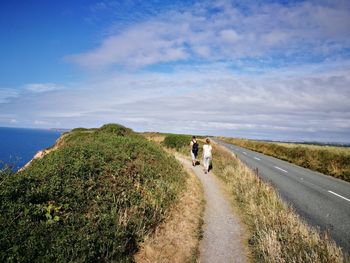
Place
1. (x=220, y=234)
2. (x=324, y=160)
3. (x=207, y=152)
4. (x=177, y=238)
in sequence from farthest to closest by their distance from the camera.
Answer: (x=324, y=160)
(x=207, y=152)
(x=220, y=234)
(x=177, y=238)

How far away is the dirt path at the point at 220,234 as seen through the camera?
729 cm

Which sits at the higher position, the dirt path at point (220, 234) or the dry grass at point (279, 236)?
the dry grass at point (279, 236)

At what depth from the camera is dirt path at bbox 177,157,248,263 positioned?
729cm

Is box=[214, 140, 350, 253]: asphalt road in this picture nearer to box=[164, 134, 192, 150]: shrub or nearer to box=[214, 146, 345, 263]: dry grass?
box=[214, 146, 345, 263]: dry grass

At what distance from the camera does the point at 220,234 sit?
8.74 meters

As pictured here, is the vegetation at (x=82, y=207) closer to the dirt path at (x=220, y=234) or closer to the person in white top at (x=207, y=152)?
the dirt path at (x=220, y=234)

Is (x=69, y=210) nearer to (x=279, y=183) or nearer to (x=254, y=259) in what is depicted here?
(x=254, y=259)

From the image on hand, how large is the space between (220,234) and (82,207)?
4.14 m

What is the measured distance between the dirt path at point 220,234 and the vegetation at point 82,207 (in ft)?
4.99

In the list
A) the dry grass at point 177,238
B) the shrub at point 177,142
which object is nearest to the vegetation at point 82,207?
the dry grass at point 177,238

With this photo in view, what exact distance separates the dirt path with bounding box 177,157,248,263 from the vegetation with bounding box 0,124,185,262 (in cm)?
152

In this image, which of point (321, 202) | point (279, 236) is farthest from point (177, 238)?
point (321, 202)

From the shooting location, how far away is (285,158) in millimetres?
34000

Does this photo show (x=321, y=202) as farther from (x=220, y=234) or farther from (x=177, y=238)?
(x=177, y=238)
